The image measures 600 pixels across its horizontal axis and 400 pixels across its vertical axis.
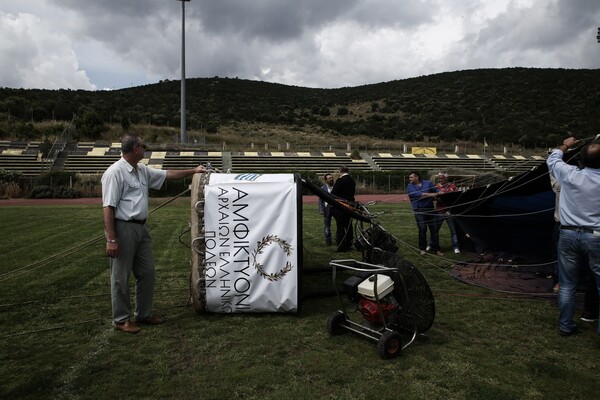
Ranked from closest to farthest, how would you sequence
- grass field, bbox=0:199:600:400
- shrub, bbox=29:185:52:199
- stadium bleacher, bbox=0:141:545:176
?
1. grass field, bbox=0:199:600:400
2. shrub, bbox=29:185:52:199
3. stadium bleacher, bbox=0:141:545:176

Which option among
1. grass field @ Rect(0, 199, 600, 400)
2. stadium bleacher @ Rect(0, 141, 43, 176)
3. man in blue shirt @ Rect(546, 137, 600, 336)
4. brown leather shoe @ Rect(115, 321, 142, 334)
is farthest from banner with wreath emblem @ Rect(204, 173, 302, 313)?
stadium bleacher @ Rect(0, 141, 43, 176)

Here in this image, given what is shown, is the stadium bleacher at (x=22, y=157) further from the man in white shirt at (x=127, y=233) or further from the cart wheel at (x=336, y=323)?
the cart wheel at (x=336, y=323)

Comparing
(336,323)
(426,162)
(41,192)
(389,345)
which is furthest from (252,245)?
(426,162)

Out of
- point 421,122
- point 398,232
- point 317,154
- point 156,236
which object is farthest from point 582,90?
point 156,236

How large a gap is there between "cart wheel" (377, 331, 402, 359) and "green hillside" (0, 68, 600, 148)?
4116cm

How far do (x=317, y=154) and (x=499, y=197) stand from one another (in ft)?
101

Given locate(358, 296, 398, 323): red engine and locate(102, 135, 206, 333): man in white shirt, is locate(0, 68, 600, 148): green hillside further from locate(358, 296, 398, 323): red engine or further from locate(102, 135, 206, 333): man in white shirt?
locate(358, 296, 398, 323): red engine

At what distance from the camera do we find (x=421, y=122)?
62.3 metres

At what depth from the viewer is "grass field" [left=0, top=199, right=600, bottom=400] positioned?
11.0 ft

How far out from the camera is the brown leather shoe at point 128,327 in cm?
452

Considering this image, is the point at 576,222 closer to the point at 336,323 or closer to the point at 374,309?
the point at 374,309

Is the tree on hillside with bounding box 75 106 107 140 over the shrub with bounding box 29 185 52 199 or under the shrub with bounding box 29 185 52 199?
over

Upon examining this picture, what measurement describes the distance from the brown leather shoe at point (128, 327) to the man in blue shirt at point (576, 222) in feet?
14.0

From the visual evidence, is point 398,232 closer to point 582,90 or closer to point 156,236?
point 156,236
